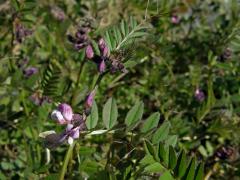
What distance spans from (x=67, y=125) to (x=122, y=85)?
131 centimetres

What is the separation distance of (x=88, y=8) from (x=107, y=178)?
1756mm

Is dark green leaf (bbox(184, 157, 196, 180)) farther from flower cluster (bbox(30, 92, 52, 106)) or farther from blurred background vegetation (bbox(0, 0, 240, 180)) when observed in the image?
flower cluster (bbox(30, 92, 52, 106))

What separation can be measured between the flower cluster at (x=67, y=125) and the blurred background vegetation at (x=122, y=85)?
0.18 feet

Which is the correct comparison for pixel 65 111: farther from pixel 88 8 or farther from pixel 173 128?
pixel 88 8

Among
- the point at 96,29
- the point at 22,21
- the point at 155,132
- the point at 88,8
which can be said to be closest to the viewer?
the point at 155,132

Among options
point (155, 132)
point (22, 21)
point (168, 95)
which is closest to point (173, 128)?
point (168, 95)

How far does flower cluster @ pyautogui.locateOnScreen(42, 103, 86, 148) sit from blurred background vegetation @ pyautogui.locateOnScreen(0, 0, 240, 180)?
0.05 m

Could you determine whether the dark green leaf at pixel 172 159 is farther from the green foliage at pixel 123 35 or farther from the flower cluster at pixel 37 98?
the flower cluster at pixel 37 98

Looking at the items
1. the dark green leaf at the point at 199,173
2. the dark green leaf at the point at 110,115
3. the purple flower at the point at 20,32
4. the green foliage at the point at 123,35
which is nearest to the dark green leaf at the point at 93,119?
the dark green leaf at the point at 110,115

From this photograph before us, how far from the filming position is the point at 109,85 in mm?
2002

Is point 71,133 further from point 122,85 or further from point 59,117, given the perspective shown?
point 122,85

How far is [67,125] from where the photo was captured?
807 millimetres

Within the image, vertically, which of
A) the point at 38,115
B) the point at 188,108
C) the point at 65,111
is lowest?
the point at 188,108

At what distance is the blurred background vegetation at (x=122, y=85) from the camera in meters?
1.26
